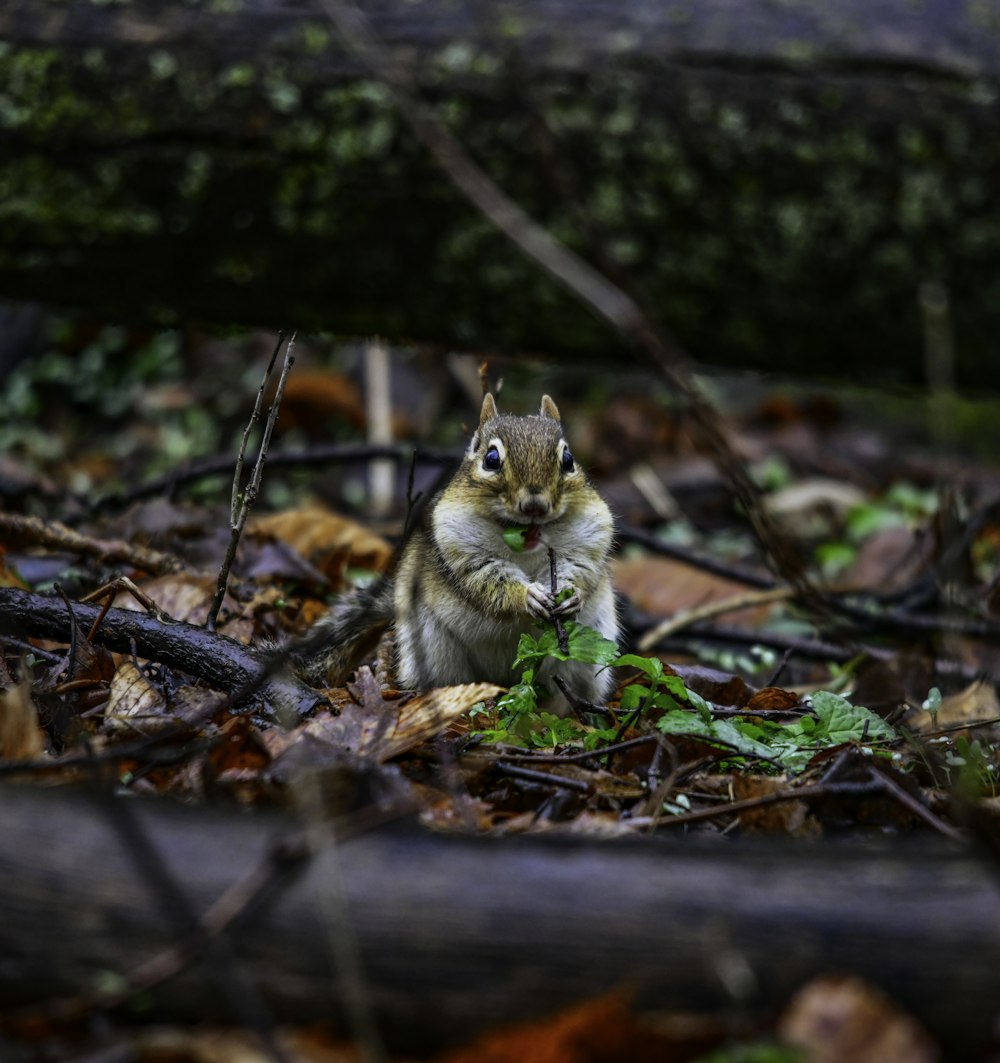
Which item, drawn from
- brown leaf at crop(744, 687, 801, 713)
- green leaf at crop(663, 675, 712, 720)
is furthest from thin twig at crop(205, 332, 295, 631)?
brown leaf at crop(744, 687, 801, 713)

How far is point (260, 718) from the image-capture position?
337cm

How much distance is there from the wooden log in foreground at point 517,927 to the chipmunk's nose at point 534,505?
214cm

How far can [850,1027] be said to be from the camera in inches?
72.4

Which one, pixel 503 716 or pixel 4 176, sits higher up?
pixel 4 176

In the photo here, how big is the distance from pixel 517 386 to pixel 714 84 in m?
7.58

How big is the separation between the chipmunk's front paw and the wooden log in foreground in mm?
1845

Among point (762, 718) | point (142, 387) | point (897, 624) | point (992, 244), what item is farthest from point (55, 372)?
point (992, 244)

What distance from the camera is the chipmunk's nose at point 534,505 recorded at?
4.17 m

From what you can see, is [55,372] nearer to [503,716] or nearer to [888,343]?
[503,716]

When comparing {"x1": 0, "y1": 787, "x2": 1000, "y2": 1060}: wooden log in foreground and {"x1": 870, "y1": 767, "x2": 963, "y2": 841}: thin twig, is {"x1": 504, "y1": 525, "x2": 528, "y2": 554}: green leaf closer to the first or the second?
{"x1": 870, "y1": 767, "x2": 963, "y2": 841}: thin twig

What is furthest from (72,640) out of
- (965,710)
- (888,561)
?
(888,561)

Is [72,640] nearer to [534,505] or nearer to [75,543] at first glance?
[75,543]

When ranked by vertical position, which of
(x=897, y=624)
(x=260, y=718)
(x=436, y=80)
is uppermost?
(x=436, y=80)

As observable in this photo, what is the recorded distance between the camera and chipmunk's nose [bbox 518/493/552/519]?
417 centimetres
